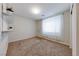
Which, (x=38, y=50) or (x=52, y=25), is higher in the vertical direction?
(x=52, y=25)

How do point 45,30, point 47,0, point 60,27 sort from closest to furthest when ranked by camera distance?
point 47,0 < point 60,27 < point 45,30

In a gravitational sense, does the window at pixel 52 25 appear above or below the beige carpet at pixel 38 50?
above

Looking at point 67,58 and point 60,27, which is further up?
point 60,27

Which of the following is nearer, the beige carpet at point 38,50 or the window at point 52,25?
the beige carpet at point 38,50

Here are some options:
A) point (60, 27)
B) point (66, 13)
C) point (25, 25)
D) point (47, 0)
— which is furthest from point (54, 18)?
point (47, 0)

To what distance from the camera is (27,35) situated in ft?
17.5

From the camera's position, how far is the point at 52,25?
15.5ft

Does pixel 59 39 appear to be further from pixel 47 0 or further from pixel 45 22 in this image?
pixel 47 0

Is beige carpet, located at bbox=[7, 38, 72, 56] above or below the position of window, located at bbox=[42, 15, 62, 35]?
below

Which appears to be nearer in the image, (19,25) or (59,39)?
(59,39)

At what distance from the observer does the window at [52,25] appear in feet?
13.4

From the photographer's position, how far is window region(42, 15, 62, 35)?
4070 mm

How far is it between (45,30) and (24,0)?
504 cm

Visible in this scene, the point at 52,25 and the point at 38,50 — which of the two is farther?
the point at 52,25
